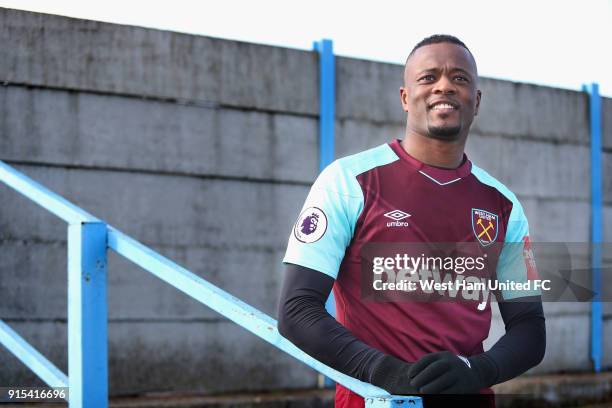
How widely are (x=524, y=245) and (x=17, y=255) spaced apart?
3.79 m

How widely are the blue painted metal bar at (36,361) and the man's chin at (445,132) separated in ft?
4.50

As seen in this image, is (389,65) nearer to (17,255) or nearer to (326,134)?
(326,134)

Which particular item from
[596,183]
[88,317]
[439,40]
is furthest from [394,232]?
[596,183]

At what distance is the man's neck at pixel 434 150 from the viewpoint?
7.08 ft

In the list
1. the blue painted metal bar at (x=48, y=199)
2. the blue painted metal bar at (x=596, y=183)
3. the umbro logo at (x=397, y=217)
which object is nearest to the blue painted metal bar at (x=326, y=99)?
the blue painted metal bar at (x=596, y=183)

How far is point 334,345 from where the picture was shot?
1794mm

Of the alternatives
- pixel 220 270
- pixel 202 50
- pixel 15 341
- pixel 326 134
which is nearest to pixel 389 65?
pixel 326 134

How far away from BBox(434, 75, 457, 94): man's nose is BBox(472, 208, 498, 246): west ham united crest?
0.32m

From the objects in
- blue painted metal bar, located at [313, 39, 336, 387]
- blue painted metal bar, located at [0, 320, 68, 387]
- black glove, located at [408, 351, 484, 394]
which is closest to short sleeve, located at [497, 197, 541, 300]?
black glove, located at [408, 351, 484, 394]

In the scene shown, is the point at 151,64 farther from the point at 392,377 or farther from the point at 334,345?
the point at 392,377

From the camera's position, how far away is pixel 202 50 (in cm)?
582

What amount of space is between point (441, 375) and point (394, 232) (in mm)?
451

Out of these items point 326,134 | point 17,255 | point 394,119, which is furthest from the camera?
point 394,119

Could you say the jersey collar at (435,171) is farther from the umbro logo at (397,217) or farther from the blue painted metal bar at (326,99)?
the blue painted metal bar at (326,99)
